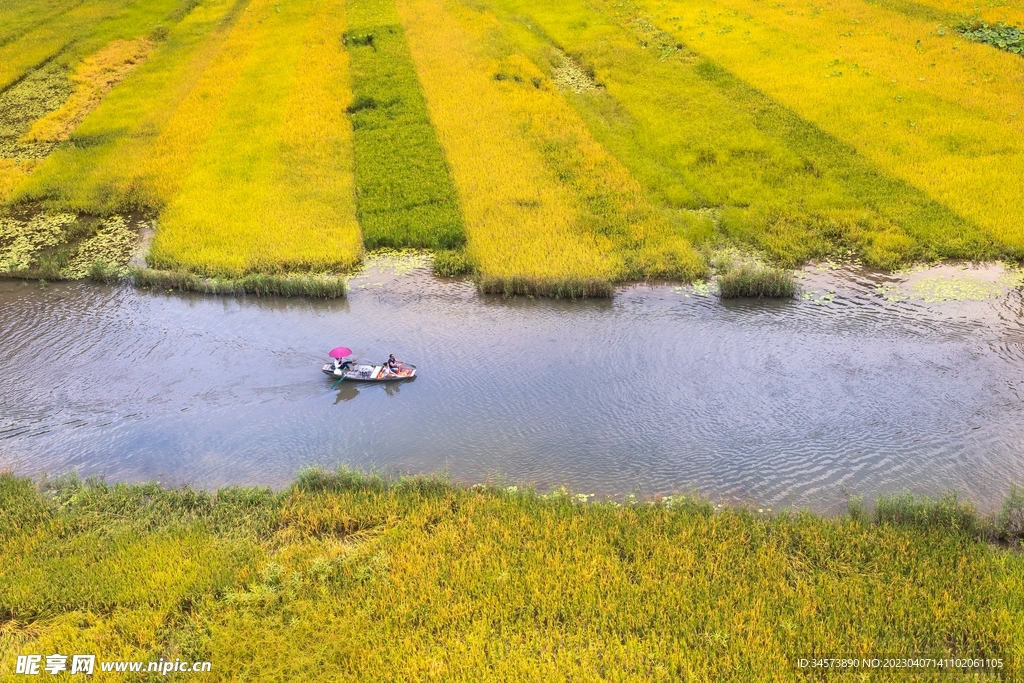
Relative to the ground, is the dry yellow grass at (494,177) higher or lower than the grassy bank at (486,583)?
higher

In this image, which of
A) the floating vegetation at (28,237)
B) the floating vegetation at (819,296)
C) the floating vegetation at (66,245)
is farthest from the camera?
the floating vegetation at (28,237)

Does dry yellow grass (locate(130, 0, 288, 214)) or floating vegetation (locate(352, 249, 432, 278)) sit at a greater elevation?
dry yellow grass (locate(130, 0, 288, 214))

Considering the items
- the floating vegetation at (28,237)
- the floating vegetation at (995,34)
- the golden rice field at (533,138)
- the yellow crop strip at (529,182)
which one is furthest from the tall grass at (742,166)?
the floating vegetation at (28,237)

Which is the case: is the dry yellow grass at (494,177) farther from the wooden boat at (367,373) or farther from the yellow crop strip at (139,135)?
the yellow crop strip at (139,135)

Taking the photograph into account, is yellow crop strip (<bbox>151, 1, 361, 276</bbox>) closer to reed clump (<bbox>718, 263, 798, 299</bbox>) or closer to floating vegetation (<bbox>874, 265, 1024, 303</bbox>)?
reed clump (<bbox>718, 263, 798, 299</bbox>)

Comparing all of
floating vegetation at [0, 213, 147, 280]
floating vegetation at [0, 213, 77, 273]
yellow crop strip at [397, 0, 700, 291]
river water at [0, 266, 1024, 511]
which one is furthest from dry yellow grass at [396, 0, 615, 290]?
floating vegetation at [0, 213, 77, 273]

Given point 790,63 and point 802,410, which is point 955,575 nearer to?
point 802,410
